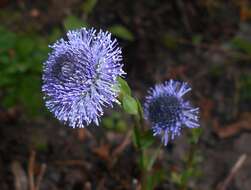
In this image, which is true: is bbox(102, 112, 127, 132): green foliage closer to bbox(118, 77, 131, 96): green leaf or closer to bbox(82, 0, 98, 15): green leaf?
bbox(82, 0, 98, 15): green leaf

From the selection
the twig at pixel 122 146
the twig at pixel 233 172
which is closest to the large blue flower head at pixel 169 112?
the twig at pixel 233 172

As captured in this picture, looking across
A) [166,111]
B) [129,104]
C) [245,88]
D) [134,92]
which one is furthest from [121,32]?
[129,104]

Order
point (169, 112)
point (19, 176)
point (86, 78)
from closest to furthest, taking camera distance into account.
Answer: point (86, 78) < point (169, 112) < point (19, 176)

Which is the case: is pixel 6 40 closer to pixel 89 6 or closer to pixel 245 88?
pixel 89 6

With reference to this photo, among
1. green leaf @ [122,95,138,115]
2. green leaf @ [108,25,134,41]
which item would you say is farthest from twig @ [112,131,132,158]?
green leaf @ [122,95,138,115]

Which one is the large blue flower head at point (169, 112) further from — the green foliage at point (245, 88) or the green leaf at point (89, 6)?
→ the green leaf at point (89, 6)

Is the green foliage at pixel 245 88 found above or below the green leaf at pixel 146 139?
above
